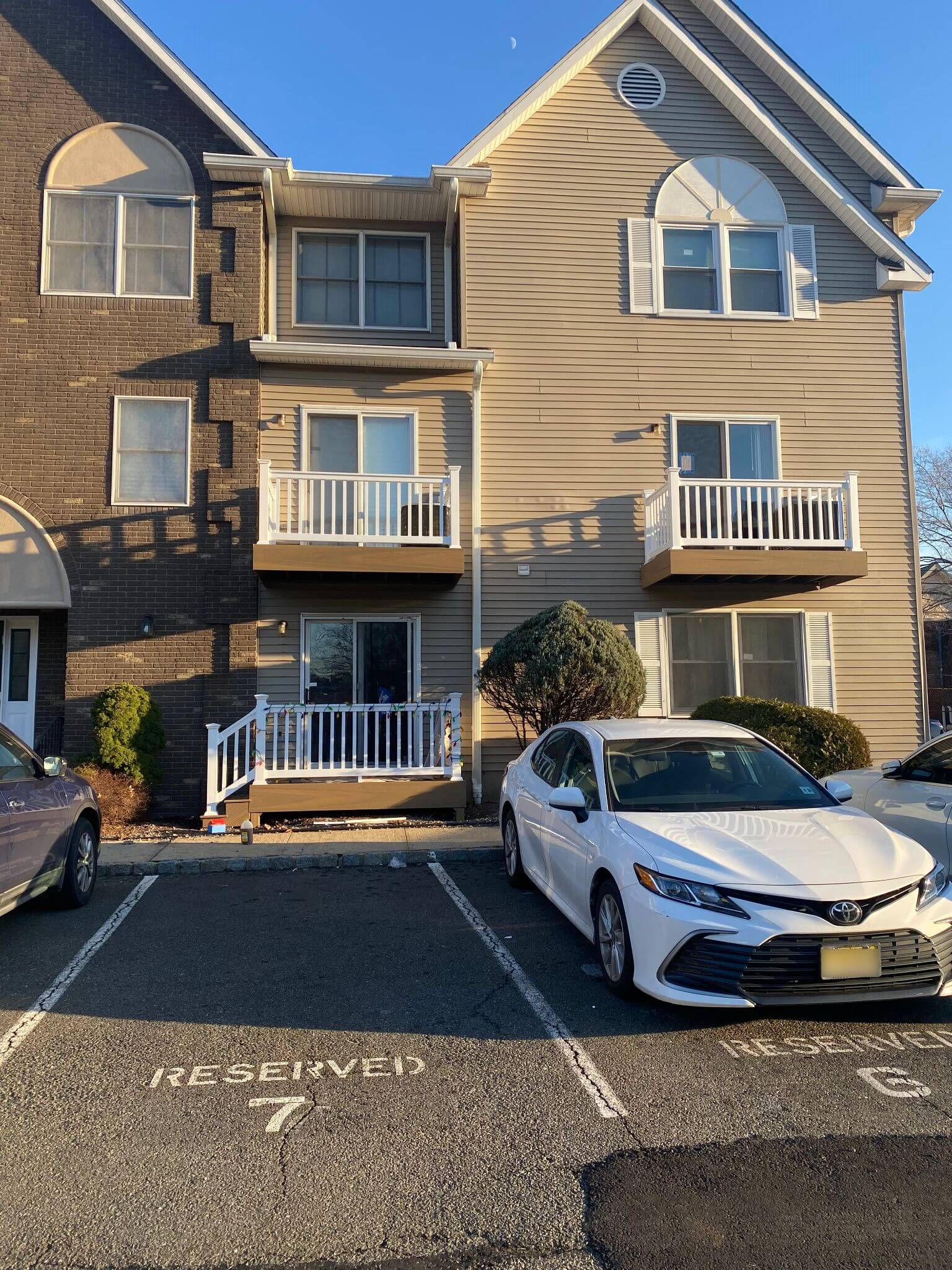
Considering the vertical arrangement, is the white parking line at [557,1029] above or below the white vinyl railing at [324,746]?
below

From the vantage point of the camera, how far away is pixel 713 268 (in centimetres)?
1438

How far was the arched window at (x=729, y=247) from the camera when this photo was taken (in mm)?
14281

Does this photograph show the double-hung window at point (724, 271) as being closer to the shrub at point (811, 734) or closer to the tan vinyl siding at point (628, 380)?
the tan vinyl siding at point (628, 380)

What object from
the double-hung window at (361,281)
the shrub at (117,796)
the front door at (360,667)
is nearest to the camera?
the shrub at (117,796)

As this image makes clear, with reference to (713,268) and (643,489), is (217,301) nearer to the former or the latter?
(643,489)

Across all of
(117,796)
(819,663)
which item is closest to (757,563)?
(819,663)

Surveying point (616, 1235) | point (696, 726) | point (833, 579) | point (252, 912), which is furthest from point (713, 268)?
point (616, 1235)

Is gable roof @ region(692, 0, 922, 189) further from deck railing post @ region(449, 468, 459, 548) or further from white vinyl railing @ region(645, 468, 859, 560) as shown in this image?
deck railing post @ region(449, 468, 459, 548)

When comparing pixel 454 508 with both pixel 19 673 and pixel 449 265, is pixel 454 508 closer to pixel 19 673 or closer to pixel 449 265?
pixel 449 265

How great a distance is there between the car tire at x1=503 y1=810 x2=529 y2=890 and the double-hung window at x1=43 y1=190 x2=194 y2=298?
31.2 feet

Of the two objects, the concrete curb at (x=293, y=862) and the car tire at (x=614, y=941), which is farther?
the concrete curb at (x=293, y=862)

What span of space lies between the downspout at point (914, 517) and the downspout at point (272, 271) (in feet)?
32.6

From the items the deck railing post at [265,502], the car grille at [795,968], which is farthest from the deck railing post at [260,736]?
the car grille at [795,968]

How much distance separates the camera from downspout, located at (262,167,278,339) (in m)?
13.6
